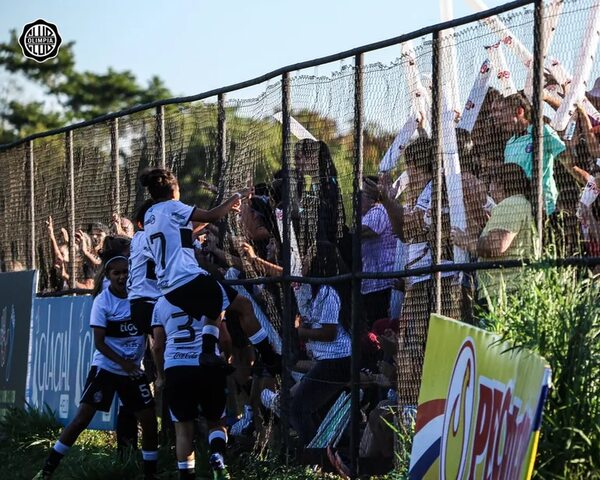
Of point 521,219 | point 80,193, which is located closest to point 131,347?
point 80,193

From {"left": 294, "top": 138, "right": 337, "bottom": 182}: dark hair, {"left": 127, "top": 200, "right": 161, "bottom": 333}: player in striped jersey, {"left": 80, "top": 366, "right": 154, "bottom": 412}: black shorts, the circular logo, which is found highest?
the circular logo

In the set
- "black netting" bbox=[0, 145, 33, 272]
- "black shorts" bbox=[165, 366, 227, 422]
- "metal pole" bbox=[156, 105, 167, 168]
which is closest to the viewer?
"black shorts" bbox=[165, 366, 227, 422]

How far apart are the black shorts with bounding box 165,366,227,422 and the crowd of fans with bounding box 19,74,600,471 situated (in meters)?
0.55

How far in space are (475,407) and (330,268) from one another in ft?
11.8

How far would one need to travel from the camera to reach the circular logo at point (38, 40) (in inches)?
930

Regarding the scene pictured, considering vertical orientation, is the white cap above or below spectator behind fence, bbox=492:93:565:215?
above

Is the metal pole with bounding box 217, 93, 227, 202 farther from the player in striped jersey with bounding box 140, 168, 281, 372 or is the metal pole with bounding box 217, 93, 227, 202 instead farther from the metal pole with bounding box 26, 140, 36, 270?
the metal pole with bounding box 26, 140, 36, 270

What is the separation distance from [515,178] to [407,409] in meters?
1.56

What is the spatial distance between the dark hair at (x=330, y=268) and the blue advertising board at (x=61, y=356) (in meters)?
3.09

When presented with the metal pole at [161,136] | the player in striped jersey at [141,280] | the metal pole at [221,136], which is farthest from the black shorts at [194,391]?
the metal pole at [161,136]

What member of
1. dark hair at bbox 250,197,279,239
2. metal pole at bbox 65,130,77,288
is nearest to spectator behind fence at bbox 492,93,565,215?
dark hair at bbox 250,197,279,239

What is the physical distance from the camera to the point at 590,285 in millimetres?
5152

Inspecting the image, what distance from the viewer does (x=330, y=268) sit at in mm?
8570

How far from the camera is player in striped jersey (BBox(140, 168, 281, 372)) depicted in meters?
8.67
